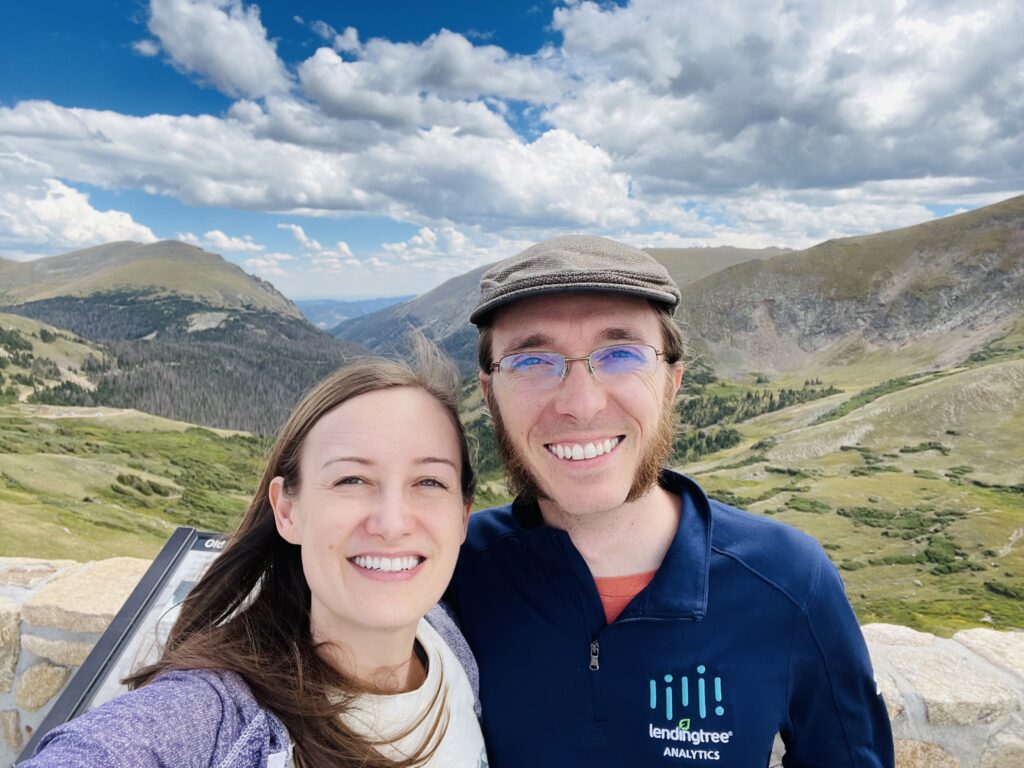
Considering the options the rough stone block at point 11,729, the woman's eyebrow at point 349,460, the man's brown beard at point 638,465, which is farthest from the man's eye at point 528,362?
the rough stone block at point 11,729

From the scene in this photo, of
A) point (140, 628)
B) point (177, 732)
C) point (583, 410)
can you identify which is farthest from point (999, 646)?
point (140, 628)

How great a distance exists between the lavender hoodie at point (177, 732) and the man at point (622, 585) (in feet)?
3.95

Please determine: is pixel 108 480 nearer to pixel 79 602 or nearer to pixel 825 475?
pixel 79 602

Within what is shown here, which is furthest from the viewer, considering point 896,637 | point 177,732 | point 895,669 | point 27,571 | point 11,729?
point 27,571

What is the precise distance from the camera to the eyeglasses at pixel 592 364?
10.9 ft

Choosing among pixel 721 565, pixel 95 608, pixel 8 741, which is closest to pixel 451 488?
pixel 721 565

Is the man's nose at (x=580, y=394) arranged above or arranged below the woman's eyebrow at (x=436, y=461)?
above

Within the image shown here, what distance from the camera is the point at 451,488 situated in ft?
10.1

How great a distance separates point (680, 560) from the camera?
3.15m

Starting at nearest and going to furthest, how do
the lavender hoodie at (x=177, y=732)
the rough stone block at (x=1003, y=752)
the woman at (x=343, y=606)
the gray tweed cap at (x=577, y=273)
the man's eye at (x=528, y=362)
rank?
the lavender hoodie at (x=177, y=732)
the woman at (x=343, y=606)
the gray tweed cap at (x=577, y=273)
the man's eye at (x=528, y=362)
the rough stone block at (x=1003, y=752)

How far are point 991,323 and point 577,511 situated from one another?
235 metres

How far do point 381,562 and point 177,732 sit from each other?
0.93 meters

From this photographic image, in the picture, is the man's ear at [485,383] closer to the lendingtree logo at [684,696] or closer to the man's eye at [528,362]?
the man's eye at [528,362]

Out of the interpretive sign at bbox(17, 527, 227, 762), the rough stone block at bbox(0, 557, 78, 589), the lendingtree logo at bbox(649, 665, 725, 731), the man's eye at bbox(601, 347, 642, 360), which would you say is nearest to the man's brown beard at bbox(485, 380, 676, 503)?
the man's eye at bbox(601, 347, 642, 360)
